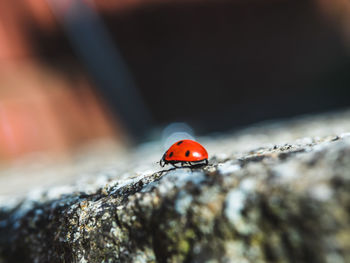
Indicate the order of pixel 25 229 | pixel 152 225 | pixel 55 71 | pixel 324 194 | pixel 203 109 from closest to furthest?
1. pixel 324 194
2. pixel 152 225
3. pixel 25 229
4. pixel 55 71
5. pixel 203 109

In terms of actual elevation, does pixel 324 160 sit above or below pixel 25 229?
below

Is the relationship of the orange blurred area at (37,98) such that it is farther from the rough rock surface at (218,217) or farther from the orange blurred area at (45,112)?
the rough rock surface at (218,217)

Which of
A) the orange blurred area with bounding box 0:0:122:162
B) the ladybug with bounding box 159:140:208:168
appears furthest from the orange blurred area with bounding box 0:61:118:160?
the ladybug with bounding box 159:140:208:168

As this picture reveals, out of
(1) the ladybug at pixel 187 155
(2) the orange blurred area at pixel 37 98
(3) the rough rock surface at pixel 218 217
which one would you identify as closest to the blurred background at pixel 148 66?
(2) the orange blurred area at pixel 37 98

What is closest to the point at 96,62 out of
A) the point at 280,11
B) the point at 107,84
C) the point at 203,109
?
the point at 107,84

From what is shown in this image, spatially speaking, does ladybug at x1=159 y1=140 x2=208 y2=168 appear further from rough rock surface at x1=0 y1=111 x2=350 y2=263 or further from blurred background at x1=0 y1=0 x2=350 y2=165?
blurred background at x1=0 y1=0 x2=350 y2=165

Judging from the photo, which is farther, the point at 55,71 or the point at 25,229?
the point at 55,71

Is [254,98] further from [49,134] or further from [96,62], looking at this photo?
[49,134]
